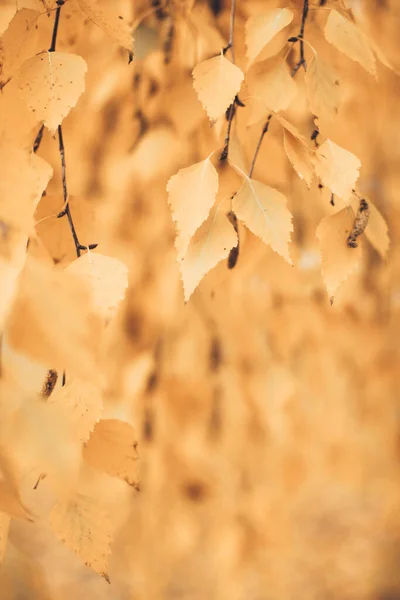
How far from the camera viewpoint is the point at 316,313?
0.60 m

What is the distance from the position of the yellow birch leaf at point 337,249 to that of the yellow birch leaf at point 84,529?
0.72 feet

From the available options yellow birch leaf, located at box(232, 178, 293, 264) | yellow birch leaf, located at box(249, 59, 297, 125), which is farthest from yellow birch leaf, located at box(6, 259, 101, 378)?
yellow birch leaf, located at box(249, 59, 297, 125)

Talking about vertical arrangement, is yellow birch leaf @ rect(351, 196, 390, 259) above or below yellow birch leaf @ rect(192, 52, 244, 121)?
below

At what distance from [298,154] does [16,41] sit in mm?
209

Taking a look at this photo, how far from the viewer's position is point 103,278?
320 millimetres

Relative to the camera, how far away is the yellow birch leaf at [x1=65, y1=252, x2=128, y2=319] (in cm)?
31

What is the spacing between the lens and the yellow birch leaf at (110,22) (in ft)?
1.05

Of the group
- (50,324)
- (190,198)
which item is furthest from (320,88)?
(50,324)

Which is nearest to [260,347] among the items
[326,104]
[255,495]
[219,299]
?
[219,299]

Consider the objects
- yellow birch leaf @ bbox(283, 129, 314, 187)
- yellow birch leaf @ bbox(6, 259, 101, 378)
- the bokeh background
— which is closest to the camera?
yellow birch leaf @ bbox(6, 259, 101, 378)

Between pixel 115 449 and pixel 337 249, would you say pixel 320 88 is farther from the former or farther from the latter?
pixel 115 449

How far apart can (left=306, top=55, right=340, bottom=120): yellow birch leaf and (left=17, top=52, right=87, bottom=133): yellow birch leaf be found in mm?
173

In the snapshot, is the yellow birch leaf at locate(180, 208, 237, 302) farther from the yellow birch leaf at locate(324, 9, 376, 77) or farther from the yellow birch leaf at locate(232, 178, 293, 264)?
the yellow birch leaf at locate(324, 9, 376, 77)

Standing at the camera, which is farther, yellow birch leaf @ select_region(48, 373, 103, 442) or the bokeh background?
the bokeh background
